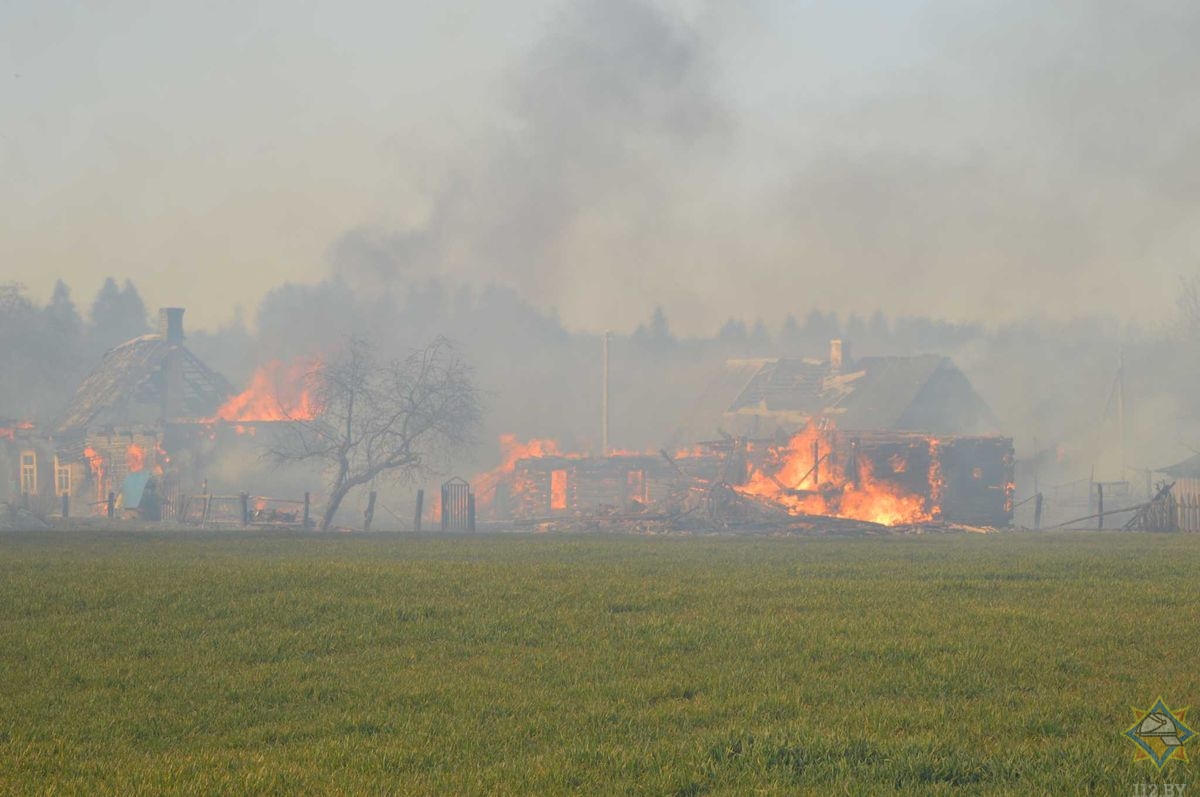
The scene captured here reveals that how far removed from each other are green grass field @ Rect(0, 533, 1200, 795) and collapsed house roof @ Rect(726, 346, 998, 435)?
5541 cm

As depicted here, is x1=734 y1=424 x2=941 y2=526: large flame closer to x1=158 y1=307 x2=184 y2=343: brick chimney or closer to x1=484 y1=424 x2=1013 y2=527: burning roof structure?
x1=484 y1=424 x2=1013 y2=527: burning roof structure

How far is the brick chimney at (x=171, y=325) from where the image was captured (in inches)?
3403

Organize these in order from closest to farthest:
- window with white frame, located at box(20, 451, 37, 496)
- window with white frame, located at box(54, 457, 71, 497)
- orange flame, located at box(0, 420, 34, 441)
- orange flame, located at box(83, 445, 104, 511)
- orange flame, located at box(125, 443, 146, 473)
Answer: orange flame, located at box(125, 443, 146, 473) < orange flame, located at box(83, 445, 104, 511) < window with white frame, located at box(54, 457, 71, 497) < window with white frame, located at box(20, 451, 37, 496) < orange flame, located at box(0, 420, 34, 441)

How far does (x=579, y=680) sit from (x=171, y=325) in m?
80.7

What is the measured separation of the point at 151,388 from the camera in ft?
277

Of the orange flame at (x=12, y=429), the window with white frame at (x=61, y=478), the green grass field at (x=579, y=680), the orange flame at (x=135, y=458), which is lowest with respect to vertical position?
the green grass field at (x=579, y=680)

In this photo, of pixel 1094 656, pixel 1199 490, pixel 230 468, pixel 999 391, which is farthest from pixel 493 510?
pixel 1094 656

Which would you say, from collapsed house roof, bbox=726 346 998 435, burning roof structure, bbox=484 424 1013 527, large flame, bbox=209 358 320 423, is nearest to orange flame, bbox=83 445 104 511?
large flame, bbox=209 358 320 423

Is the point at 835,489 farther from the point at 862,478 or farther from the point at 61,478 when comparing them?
the point at 61,478

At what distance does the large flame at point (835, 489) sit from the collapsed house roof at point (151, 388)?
42.9 meters

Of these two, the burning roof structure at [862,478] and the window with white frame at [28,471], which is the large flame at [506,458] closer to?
the burning roof structure at [862,478]

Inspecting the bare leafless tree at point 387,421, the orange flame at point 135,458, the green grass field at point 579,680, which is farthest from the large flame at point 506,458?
the green grass field at point 579,680

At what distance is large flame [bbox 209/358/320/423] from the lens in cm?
7944

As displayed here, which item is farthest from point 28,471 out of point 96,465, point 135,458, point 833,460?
point 833,460
